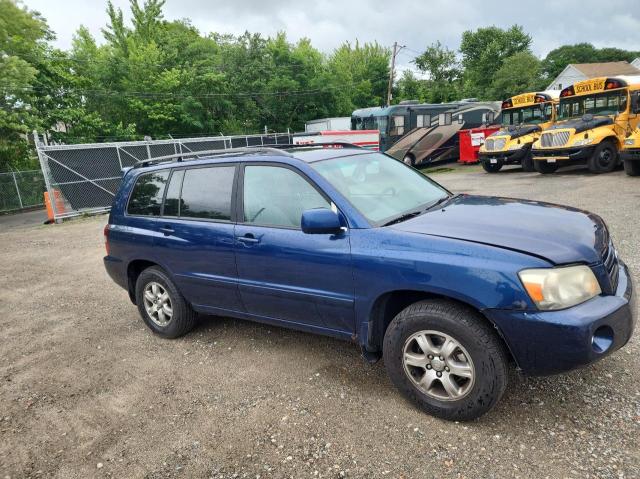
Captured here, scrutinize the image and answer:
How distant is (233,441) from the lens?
280 cm

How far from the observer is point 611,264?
281 centimetres

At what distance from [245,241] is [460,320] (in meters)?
1.75

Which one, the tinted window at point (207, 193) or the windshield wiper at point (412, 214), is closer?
the windshield wiper at point (412, 214)

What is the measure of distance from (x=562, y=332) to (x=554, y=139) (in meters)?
13.1

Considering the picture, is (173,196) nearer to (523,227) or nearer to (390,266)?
(390,266)

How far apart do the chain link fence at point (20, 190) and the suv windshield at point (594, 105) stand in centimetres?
2154

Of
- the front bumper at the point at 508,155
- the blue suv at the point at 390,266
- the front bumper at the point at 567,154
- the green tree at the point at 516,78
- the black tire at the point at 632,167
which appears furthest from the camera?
the green tree at the point at 516,78

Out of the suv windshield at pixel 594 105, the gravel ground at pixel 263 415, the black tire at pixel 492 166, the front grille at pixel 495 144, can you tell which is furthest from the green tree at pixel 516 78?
the gravel ground at pixel 263 415

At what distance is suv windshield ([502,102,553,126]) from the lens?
1564 cm

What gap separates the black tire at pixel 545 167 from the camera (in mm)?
14226

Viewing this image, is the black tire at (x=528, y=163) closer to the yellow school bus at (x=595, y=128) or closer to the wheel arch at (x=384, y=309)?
the yellow school bus at (x=595, y=128)

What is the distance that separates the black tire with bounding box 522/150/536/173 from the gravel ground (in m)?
13.5

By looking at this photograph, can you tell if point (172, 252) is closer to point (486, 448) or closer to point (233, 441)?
point (233, 441)

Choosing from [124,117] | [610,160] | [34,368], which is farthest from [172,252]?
[124,117]
